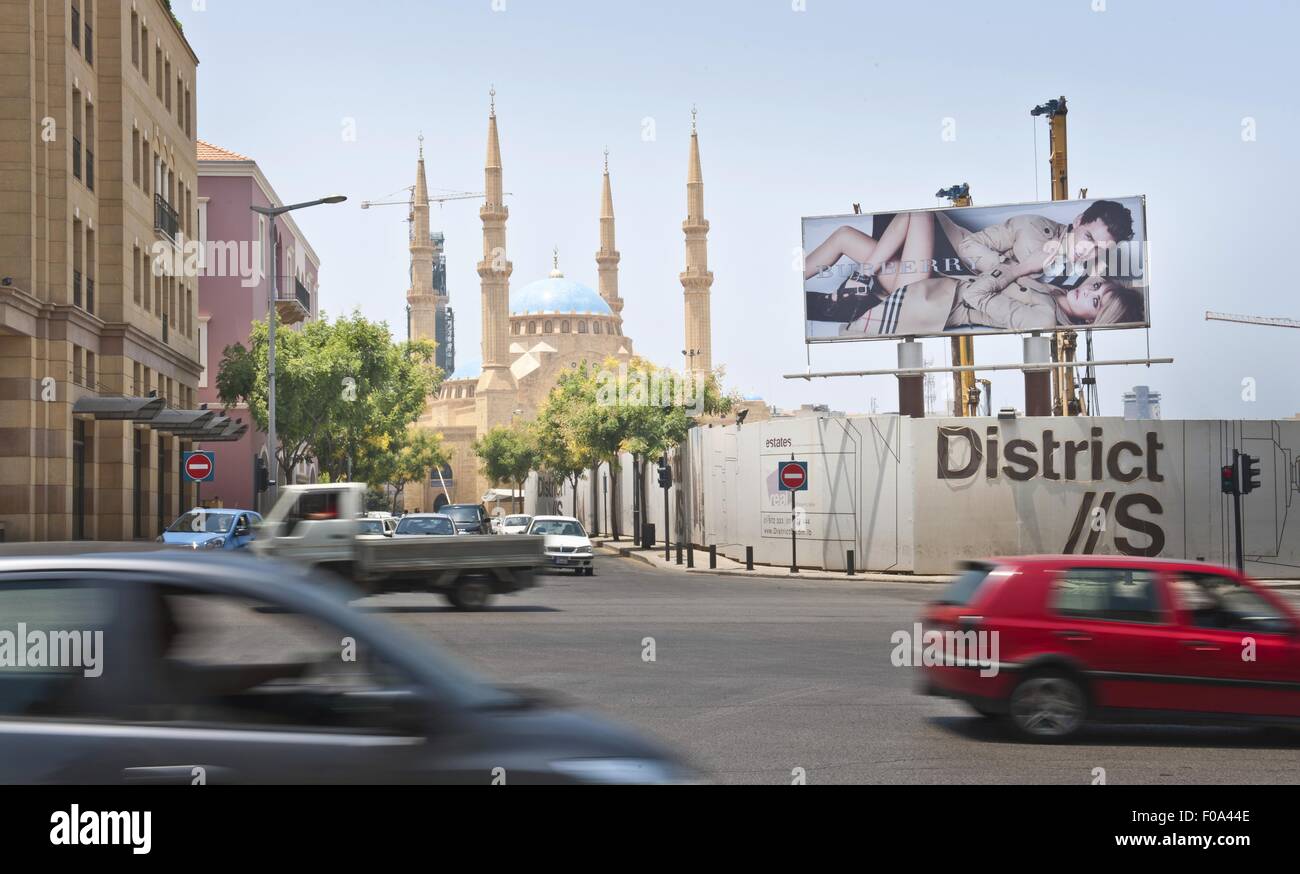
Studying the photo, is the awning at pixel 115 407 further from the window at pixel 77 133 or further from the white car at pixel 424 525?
the white car at pixel 424 525

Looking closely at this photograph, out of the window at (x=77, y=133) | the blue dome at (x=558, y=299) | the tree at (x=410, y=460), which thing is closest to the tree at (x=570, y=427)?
the tree at (x=410, y=460)

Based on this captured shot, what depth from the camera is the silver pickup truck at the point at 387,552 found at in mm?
22578

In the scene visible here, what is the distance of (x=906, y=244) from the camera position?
4103cm

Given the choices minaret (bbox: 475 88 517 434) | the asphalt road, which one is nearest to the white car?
the asphalt road

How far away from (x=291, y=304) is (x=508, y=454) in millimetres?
62270

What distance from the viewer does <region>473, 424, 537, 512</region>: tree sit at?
12938 cm

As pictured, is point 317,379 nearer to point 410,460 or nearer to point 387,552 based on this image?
point 387,552

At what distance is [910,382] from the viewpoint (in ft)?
138

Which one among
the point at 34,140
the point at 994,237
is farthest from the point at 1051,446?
the point at 34,140

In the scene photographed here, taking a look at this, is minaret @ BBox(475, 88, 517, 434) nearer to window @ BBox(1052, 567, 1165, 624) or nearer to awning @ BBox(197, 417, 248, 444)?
awning @ BBox(197, 417, 248, 444)

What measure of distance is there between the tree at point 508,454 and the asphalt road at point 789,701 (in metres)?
105
